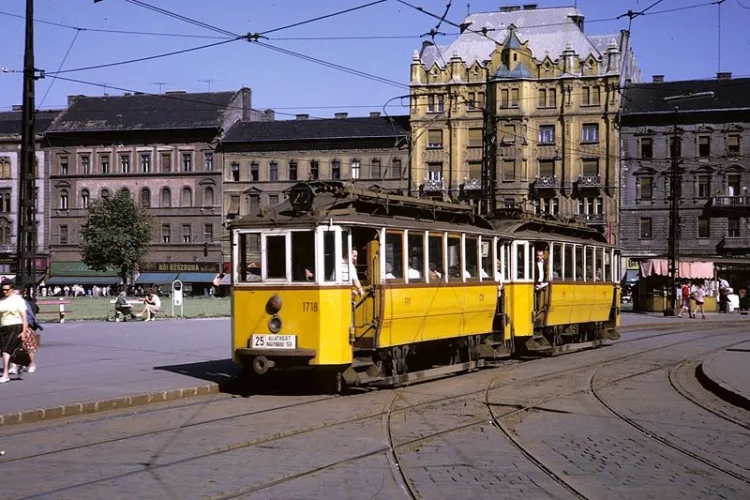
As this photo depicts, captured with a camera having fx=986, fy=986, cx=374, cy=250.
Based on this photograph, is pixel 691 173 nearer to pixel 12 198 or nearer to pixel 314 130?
pixel 314 130

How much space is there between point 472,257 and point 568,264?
19.9 feet

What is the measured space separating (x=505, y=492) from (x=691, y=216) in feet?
222

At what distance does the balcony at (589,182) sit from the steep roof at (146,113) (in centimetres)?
2929

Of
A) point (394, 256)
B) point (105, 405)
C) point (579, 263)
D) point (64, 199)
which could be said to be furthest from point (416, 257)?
point (64, 199)

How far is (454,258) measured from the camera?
1759 centimetres

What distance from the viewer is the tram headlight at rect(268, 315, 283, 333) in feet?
47.4

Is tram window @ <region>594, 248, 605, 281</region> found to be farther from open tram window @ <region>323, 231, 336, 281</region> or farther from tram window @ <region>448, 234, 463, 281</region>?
open tram window @ <region>323, 231, 336, 281</region>

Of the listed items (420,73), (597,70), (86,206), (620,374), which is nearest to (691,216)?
(597,70)

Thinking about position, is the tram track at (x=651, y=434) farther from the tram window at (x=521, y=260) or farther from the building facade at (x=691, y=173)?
the building facade at (x=691, y=173)

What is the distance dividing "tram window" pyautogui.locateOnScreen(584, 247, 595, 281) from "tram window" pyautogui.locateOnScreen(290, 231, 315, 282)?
12189mm

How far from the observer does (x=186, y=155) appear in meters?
82.8

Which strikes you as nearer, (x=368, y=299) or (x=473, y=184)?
(x=368, y=299)

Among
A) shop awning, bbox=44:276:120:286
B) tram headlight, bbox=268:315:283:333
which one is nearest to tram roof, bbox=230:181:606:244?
tram headlight, bbox=268:315:283:333

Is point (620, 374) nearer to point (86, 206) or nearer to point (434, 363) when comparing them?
point (434, 363)
